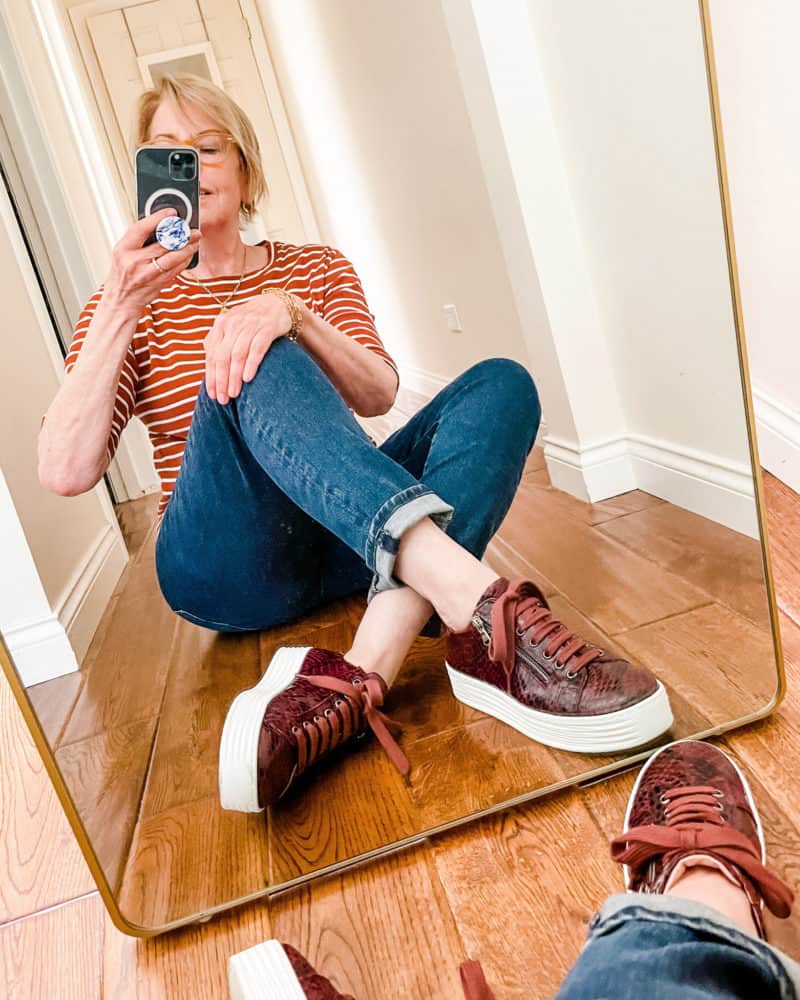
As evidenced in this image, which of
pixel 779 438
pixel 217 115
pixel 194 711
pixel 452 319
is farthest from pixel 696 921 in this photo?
pixel 779 438

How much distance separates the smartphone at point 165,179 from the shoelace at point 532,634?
428 mm

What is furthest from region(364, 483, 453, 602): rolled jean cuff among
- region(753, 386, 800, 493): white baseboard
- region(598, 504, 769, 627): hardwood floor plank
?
region(753, 386, 800, 493): white baseboard

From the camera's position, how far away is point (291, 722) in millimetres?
770

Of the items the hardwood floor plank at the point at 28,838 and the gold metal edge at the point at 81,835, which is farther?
the hardwood floor plank at the point at 28,838

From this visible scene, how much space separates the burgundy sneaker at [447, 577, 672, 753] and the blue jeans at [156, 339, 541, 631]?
76mm

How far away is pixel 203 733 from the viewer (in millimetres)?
779

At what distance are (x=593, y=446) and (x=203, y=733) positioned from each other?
1.50ft

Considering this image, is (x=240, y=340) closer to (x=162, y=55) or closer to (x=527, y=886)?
(x=162, y=55)

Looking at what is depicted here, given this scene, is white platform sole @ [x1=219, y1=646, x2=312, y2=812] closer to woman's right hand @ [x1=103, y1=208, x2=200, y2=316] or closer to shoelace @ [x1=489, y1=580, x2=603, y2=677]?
shoelace @ [x1=489, y1=580, x2=603, y2=677]

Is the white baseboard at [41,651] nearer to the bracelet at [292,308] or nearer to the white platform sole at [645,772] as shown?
the bracelet at [292,308]

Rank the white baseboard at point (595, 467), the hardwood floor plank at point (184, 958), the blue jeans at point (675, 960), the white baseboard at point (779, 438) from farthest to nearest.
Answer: the white baseboard at point (779, 438)
the white baseboard at point (595, 467)
the hardwood floor plank at point (184, 958)
the blue jeans at point (675, 960)

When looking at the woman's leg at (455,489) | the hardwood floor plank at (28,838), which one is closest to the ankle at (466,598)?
the woman's leg at (455,489)

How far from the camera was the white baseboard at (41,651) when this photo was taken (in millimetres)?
710

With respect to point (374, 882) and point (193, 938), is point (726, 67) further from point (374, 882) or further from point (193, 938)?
point (193, 938)
